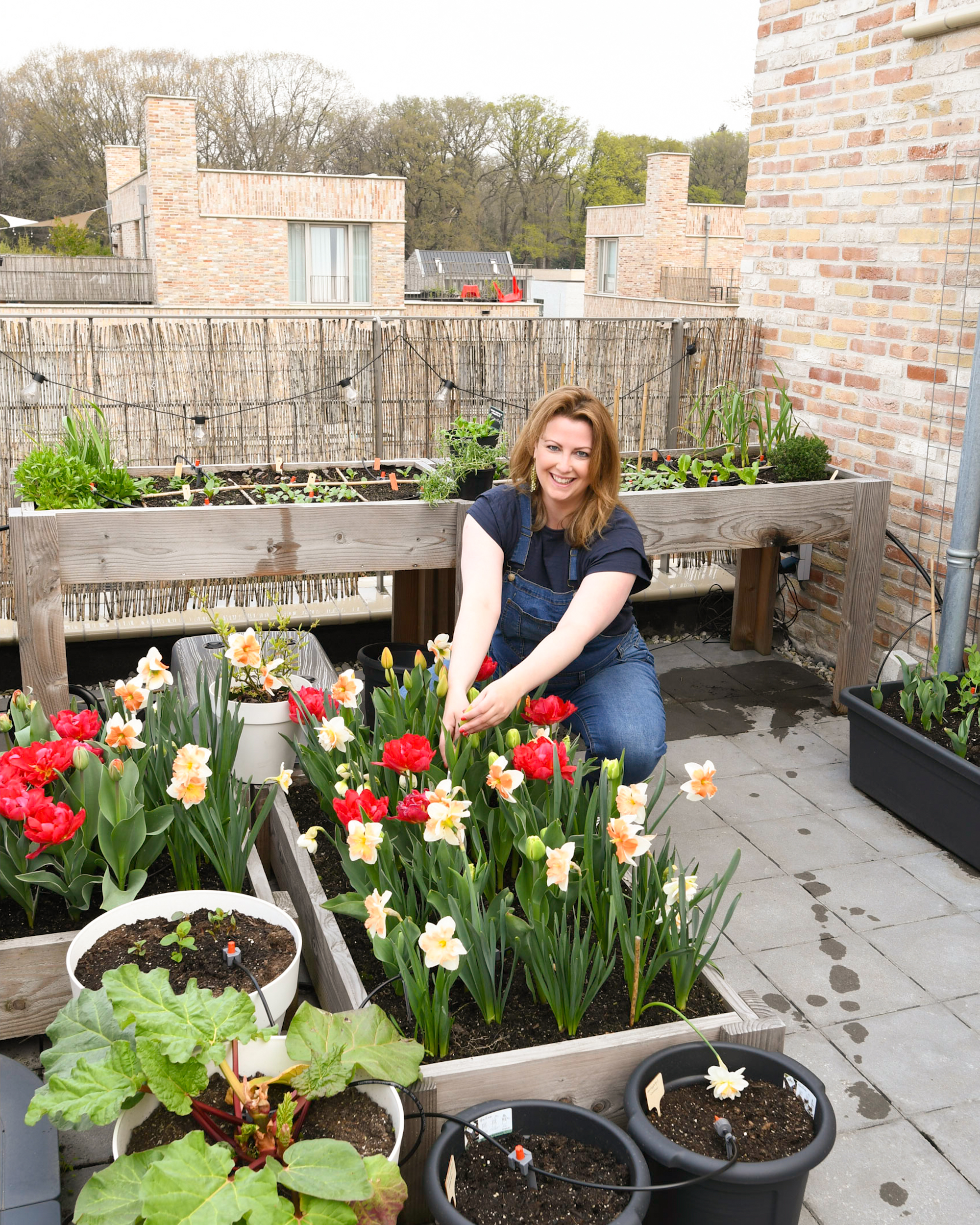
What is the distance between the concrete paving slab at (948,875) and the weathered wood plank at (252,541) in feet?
5.57

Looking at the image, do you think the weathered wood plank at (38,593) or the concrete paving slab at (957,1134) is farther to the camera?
the weathered wood plank at (38,593)

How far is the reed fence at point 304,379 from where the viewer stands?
429 cm

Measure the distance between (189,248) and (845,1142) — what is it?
949 inches

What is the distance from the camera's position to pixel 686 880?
5.62 ft

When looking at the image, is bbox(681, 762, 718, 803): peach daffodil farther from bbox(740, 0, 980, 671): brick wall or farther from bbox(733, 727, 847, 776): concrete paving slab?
bbox(740, 0, 980, 671): brick wall

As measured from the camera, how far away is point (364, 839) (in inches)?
67.8

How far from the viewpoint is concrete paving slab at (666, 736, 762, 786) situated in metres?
3.45

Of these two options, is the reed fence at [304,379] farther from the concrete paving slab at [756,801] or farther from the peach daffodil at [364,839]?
the peach daffodil at [364,839]

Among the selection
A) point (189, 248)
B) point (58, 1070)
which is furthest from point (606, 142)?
point (58, 1070)

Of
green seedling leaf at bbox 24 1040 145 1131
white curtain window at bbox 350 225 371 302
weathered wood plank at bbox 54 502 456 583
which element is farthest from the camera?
white curtain window at bbox 350 225 371 302

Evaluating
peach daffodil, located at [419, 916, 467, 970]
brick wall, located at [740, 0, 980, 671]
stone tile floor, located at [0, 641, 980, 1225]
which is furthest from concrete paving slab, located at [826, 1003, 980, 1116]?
brick wall, located at [740, 0, 980, 671]

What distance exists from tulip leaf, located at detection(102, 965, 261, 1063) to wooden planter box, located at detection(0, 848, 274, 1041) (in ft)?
1.78

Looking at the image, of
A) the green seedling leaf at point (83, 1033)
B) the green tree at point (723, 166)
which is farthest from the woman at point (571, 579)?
the green tree at point (723, 166)

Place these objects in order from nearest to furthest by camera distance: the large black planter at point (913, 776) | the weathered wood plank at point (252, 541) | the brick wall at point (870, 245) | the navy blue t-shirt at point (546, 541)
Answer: the navy blue t-shirt at point (546, 541), the large black planter at point (913, 776), the weathered wood plank at point (252, 541), the brick wall at point (870, 245)
